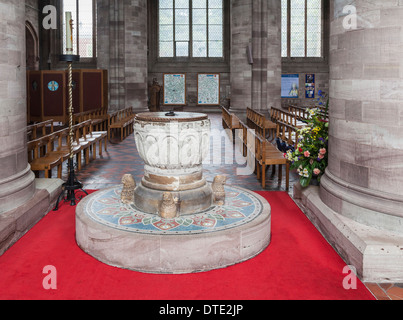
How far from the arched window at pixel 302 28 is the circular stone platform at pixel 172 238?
74.3 feet

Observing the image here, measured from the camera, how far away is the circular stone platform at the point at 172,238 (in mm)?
3924

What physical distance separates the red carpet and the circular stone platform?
0.11m

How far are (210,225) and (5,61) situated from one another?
2.73m

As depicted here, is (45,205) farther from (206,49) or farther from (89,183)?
(206,49)

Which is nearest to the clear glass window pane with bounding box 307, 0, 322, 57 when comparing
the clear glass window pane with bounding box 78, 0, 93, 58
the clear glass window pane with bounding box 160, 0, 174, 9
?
the clear glass window pane with bounding box 160, 0, 174, 9

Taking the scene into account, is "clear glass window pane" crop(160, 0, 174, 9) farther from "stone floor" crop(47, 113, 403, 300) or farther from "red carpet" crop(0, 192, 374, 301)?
"red carpet" crop(0, 192, 374, 301)

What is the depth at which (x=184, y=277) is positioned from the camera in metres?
3.80

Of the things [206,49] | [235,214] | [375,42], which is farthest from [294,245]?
[206,49]

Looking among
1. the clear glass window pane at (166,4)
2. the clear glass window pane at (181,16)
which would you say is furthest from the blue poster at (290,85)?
the clear glass window pane at (166,4)

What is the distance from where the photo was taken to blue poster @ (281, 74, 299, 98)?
2588 cm

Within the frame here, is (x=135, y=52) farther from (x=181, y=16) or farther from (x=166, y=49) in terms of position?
(x=181, y=16)

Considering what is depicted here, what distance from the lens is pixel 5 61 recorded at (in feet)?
15.4
